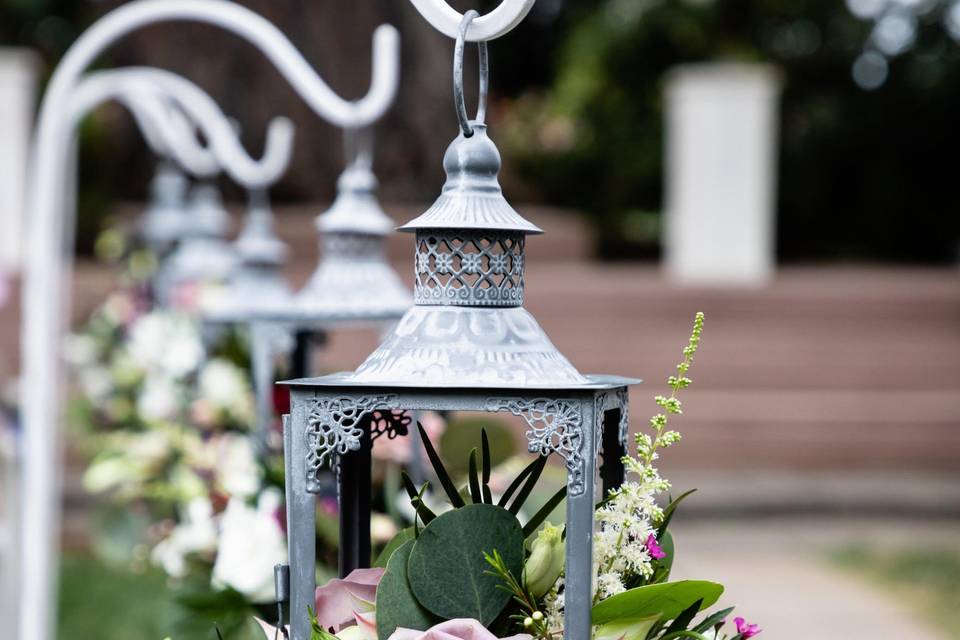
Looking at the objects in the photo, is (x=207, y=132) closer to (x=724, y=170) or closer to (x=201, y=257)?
(x=201, y=257)

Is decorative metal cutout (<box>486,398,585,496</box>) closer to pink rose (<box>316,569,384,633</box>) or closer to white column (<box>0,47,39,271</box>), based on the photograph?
pink rose (<box>316,569,384,633</box>)

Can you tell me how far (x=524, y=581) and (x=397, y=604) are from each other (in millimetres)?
134

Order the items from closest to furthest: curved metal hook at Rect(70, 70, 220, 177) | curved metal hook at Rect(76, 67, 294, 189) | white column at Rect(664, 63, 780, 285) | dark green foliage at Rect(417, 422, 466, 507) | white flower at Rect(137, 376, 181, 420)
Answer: dark green foliage at Rect(417, 422, 466, 507)
curved metal hook at Rect(76, 67, 294, 189)
curved metal hook at Rect(70, 70, 220, 177)
white flower at Rect(137, 376, 181, 420)
white column at Rect(664, 63, 780, 285)

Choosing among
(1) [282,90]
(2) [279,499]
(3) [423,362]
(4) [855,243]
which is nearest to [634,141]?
(4) [855,243]

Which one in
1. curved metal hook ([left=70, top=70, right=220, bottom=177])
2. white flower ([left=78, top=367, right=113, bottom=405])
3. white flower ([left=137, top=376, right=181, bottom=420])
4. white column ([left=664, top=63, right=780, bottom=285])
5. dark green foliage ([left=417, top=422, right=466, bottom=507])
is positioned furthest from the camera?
white column ([left=664, top=63, right=780, bottom=285])

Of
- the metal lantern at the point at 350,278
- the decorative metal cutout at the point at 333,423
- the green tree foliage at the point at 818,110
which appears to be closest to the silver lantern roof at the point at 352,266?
the metal lantern at the point at 350,278

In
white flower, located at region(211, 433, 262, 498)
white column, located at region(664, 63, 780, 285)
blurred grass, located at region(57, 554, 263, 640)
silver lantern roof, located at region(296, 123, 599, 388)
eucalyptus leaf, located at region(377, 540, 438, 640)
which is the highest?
white column, located at region(664, 63, 780, 285)

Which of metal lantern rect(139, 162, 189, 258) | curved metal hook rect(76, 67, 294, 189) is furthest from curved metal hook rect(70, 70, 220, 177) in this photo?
metal lantern rect(139, 162, 189, 258)

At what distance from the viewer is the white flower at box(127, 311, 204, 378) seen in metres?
3.99

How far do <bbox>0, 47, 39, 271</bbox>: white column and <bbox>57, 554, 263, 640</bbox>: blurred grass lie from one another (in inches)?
182

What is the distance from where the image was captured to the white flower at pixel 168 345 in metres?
3.99

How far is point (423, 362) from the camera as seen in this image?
54.0 inches

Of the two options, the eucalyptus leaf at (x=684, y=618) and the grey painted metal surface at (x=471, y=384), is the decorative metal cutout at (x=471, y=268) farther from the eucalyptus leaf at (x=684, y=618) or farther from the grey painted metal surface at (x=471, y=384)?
the eucalyptus leaf at (x=684, y=618)

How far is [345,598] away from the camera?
4.74ft
